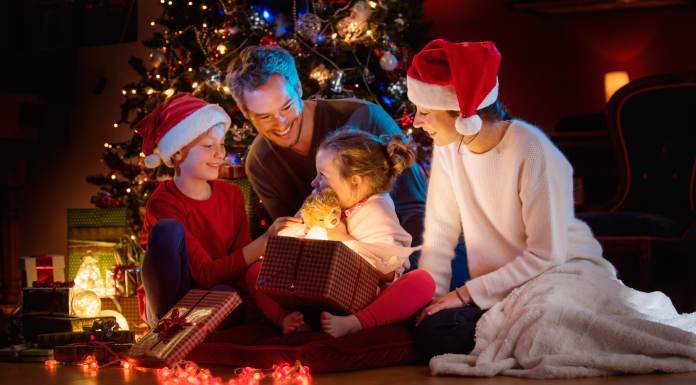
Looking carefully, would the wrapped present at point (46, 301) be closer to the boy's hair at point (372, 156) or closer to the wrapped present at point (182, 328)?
the wrapped present at point (182, 328)

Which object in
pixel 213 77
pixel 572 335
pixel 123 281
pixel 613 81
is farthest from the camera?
pixel 613 81

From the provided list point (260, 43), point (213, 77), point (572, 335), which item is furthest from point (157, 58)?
point (572, 335)

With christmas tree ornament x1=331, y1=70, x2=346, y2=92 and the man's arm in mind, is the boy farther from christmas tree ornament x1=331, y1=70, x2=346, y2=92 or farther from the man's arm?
christmas tree ornament x1=331, y1=70, x2=346, y2=92

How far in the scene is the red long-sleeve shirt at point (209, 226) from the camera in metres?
2.05

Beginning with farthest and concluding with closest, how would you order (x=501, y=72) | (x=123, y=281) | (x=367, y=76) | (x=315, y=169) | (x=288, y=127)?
1. (x=501, y=72)
2. (x=367, y=76)
3. (x=123, y=281)
4. (x=315, y=169)
5. (x=288, y=127)

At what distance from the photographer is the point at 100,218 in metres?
3.37

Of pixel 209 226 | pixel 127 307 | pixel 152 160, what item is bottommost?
pixel 127 307

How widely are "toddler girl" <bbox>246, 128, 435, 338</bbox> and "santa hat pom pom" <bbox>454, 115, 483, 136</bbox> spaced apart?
Result: 37 cm

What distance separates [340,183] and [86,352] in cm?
96

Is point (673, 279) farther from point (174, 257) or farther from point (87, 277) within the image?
point (87, 277)

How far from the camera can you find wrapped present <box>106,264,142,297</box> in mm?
2955

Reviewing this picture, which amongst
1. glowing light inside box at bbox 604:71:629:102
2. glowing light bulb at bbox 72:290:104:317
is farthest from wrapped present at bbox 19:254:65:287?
glowing light inside box at bbox 604:71:629:102

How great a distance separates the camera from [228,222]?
2262 millimetres

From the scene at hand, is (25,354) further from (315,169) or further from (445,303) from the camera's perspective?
(445,303)
